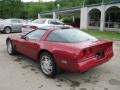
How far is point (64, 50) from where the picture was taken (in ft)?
16.4

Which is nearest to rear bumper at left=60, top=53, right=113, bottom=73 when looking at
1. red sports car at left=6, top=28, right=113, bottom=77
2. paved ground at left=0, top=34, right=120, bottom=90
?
red sports car at left=6, top=28, right=113, bottom=77

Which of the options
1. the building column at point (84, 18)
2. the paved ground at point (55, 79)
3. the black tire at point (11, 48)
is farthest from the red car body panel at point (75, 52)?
the building column at point (84, 18)

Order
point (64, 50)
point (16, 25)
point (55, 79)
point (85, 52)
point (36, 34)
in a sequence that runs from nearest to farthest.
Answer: point (85, 52) < point (64, 50) < point (55, 79) < point (36, 34) < point (16, 25)

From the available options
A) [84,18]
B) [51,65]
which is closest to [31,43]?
[51,65]

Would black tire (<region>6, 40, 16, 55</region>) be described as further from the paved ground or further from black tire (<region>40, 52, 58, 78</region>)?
black tire (<region>40, 52, 58, 78</region>)

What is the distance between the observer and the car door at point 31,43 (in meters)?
6.07

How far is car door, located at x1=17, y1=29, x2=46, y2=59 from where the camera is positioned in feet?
19.9

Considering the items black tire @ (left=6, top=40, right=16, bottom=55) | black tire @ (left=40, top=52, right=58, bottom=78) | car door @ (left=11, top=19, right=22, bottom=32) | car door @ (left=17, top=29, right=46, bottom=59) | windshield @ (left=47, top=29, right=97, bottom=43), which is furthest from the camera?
car door @ (left=11, top=19, right=22, bottom=32)

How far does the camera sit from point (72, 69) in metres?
4.85

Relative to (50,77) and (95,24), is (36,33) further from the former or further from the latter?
(95,24)

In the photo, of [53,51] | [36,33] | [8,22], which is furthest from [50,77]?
[8,22]

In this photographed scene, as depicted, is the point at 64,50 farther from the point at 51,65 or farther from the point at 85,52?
the point at 51,65

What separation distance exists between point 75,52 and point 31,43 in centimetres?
199

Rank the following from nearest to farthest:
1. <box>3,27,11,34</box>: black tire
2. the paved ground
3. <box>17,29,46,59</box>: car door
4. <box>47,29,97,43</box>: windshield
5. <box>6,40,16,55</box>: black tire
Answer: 1. the paved ground
2. <box>47,29,97,43</box>: windshield
3. <box>17,29,46,59</box>: car door
4. <box>6,40,16,55</box>: black tire
5. <box>3,27,11,34</box>: black tire
